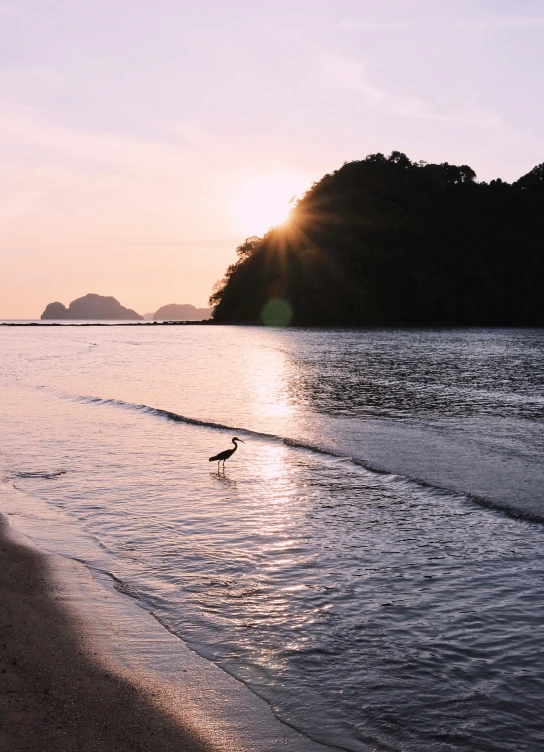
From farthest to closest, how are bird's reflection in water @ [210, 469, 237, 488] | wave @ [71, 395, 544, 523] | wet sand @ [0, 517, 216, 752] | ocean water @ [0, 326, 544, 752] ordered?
bird's reflection in water @ [210, 469, 237, 488] < wave @ [71, 395, 544, 523] < ocean water @ [0, 326, 544, 752] < wet sand @ [0, 517, 216, 752]

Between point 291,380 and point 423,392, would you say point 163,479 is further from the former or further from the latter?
point 291,380

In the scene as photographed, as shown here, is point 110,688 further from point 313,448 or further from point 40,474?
point 313,448

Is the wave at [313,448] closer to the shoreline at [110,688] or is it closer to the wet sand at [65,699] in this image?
the shoreline at [110,688]

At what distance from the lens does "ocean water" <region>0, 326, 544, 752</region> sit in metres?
7.14

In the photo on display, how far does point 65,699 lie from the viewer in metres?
6.44

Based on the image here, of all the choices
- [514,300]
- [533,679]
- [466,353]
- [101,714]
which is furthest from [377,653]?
[514,300]

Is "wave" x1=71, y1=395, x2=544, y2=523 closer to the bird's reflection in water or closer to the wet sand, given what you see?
the bird's reflection in water

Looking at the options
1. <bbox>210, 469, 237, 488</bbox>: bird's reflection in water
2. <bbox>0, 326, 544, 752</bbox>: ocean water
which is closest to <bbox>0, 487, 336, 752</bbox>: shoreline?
<bbox>0, 326, 544, 752</bbox>: ocean water

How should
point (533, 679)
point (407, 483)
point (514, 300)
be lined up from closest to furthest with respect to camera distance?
point (533, 679)
point (407, 483)
point (514, 300)

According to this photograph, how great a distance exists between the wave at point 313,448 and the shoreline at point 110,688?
8.59m

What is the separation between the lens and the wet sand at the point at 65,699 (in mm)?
5789

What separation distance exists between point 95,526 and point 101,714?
6998mm

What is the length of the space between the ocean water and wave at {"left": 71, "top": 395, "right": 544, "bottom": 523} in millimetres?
86

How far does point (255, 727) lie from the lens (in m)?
6.36
